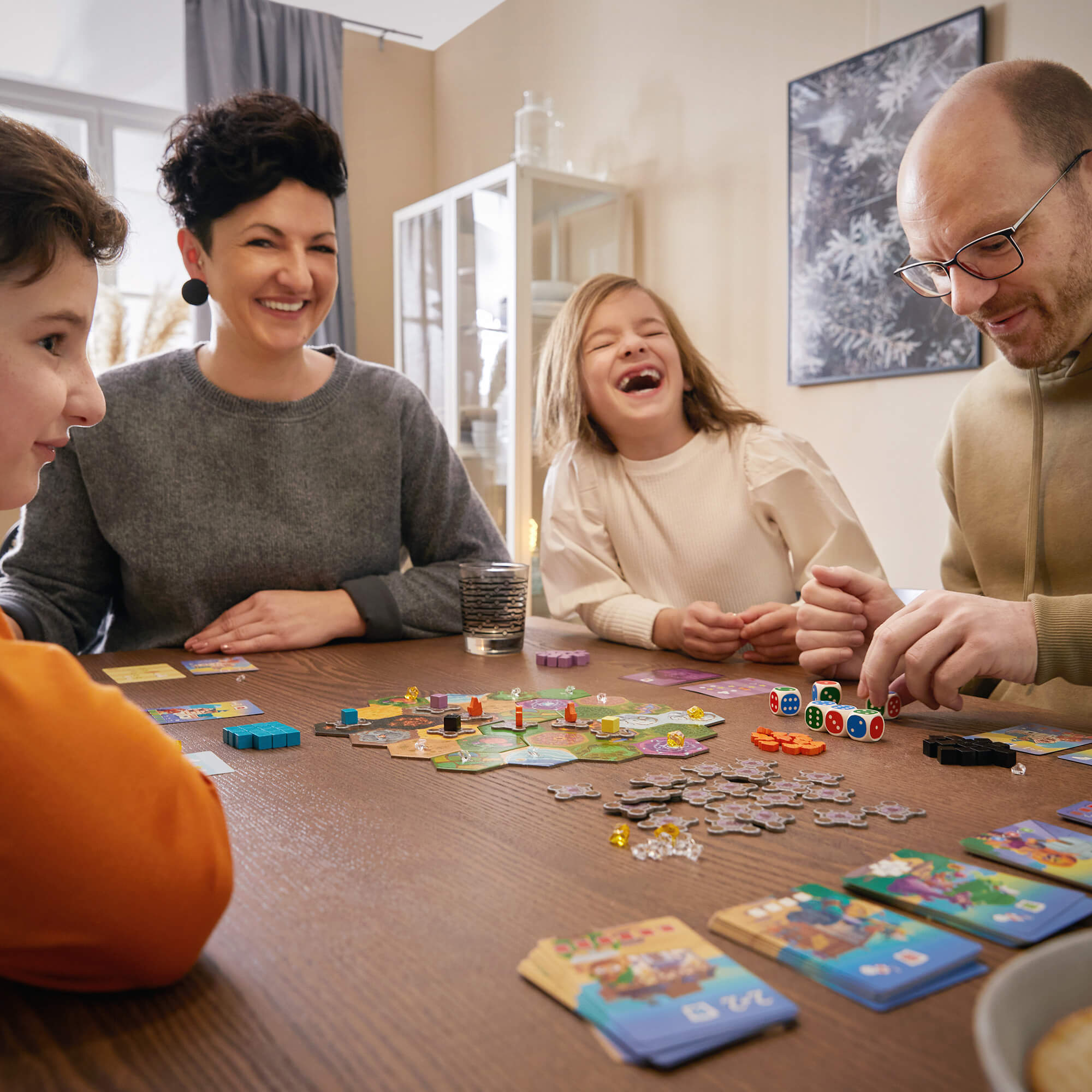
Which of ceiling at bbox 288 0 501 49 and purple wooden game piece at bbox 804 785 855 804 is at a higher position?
ceiling at bbox 288 0 501 49

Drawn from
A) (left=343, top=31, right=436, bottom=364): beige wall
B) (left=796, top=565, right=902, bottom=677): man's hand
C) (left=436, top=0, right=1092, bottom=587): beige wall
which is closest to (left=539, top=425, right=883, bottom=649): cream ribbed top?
(left=796, top=565, right=902, bottom=677): man's hand

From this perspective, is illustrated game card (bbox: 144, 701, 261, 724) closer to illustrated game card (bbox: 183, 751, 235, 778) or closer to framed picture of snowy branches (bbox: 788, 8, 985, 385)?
illustrated game card (bbox: 183, 751, 235, 778)

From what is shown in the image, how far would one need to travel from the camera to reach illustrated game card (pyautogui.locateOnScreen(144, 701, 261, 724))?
3.26 ft

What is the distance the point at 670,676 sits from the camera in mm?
1211

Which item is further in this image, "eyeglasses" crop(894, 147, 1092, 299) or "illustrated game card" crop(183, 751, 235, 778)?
"eyeglasses" crop(894, 147, 1092, 299)

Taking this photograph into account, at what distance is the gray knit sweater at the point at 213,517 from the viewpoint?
5.07ft

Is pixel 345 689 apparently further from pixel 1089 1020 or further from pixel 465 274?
pixel 465 274

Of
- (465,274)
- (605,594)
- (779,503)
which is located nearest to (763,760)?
(605,594)

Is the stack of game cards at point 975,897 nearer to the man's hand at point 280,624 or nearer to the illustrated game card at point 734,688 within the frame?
the illustrated game card at point 734,688

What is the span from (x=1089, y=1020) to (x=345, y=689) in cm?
95

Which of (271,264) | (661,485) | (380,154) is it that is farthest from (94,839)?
(380,154)

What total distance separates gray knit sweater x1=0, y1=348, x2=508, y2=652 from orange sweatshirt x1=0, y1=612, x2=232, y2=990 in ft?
3.42

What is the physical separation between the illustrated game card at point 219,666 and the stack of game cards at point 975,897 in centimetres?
93

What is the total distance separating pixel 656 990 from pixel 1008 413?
50.0 inches
